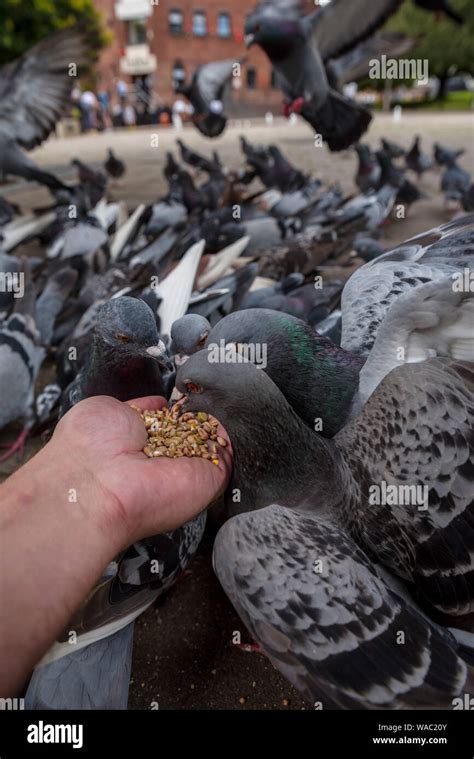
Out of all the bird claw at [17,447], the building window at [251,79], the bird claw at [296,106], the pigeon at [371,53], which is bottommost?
the bird claw at [17,447]

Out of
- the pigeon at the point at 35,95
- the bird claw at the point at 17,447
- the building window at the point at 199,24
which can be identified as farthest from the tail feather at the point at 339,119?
Answer: the building window at the point at 199,24

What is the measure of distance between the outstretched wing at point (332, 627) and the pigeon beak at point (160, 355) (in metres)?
1.30

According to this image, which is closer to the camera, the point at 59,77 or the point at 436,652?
the point at 436,652

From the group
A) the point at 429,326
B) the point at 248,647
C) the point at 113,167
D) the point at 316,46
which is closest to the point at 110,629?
the point at 248,647

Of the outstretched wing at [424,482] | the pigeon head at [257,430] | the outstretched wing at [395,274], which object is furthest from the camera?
the outstretched wing at [395,274]

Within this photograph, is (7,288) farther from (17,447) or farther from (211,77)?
(211,77)

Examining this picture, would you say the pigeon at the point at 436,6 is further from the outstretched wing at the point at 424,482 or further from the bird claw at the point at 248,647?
the bird claw at the point at 248,647

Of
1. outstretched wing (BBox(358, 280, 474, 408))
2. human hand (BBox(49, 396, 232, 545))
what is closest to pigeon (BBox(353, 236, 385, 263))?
outstretched wing (BBox(358, 280, 474, 408))

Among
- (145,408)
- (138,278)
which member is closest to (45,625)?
(145,408)

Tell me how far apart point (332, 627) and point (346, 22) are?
708 centimetres

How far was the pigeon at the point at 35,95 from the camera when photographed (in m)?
8.68

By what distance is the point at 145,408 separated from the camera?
2.72 m
